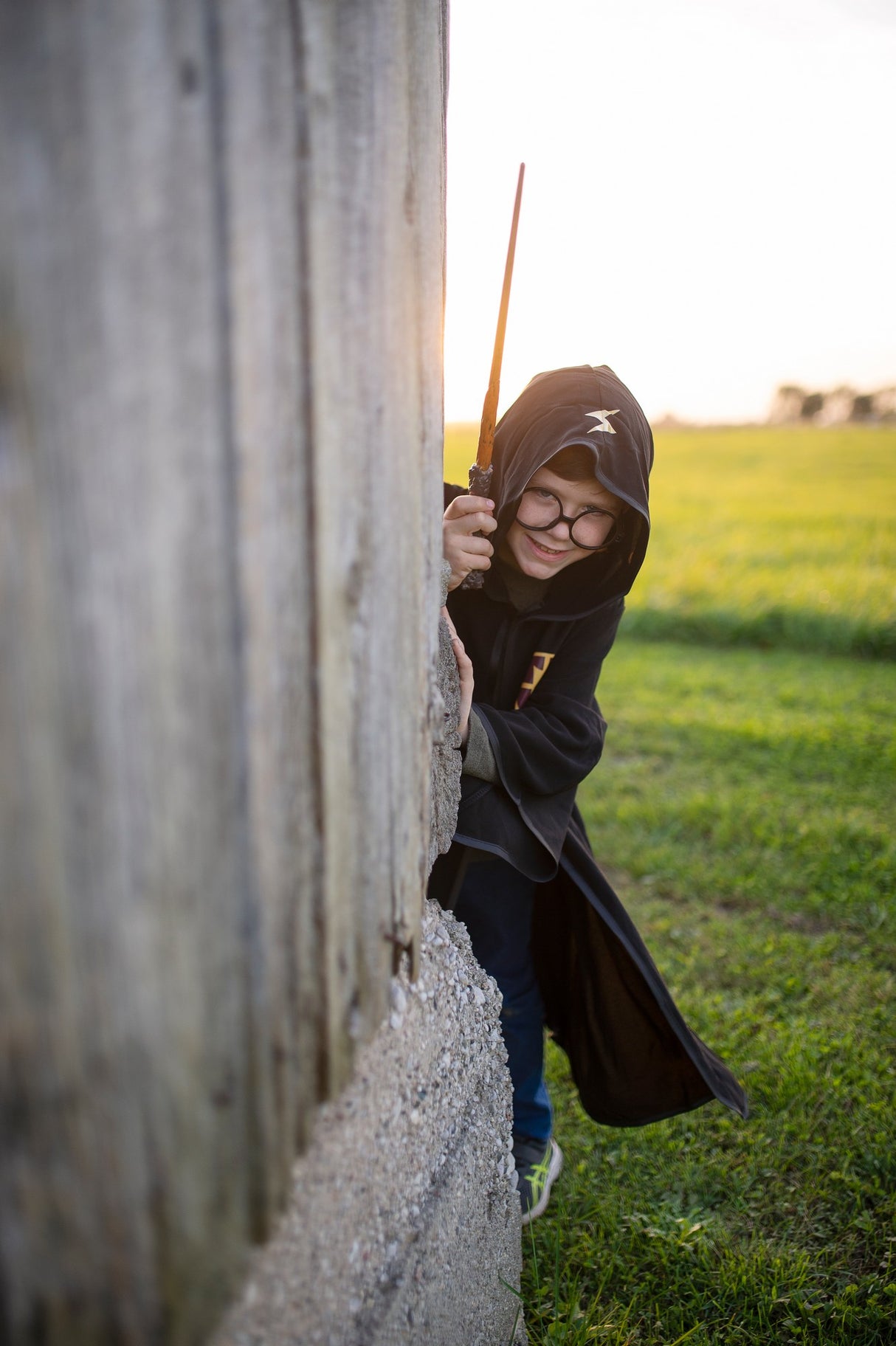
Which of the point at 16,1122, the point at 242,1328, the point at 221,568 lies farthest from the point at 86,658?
the point at 242,1328

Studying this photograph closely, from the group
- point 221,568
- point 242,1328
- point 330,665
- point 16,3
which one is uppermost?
point 16,3

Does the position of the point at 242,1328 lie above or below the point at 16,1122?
below

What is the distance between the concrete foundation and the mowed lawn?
21.2 inches

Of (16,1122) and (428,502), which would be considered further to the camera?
(428,502)

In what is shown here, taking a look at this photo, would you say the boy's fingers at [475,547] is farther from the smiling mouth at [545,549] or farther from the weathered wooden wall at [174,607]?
the weathered wooden wall at [174,607]

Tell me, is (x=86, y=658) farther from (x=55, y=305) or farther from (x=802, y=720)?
(x=802, y=720)

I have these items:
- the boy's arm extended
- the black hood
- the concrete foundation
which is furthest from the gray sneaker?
the black hood

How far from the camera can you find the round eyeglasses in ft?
6.59

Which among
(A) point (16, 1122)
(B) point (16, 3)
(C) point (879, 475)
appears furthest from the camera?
(C) point (879, 475)

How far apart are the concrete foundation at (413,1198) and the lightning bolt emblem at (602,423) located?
1109 mm

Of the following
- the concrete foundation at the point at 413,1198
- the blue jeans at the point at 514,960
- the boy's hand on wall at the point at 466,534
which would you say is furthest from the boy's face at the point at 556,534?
the concrete foundation at the point at 413,1198

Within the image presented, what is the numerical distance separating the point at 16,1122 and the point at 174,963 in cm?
15

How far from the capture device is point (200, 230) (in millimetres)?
646

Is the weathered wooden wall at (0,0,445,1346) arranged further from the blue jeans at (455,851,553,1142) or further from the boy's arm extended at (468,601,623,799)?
the blue jeans at (455,851,553,1142)
